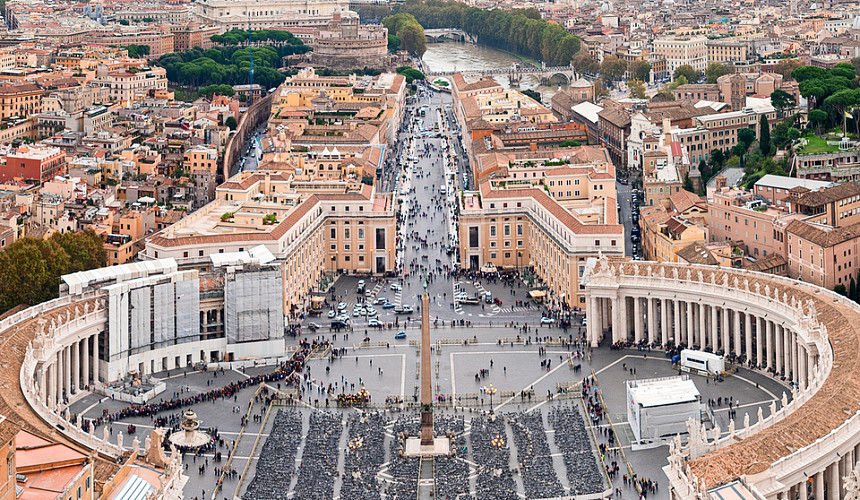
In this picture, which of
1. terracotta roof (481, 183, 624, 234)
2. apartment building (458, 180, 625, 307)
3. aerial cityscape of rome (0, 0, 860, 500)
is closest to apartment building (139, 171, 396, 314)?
aerial cityscape of rome (0, 0, 860, 500)

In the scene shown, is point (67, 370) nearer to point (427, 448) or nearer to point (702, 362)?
point (427, 448)

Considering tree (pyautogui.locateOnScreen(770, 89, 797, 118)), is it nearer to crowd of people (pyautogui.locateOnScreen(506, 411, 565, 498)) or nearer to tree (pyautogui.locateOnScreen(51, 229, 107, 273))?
tree (pyautogui.locateOnScreen(51, 229, 107, 273))

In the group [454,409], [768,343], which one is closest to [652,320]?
[768,343]

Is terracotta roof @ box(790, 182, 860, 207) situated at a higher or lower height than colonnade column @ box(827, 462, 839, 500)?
higher

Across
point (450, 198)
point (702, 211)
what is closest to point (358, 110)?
point (450, 198)

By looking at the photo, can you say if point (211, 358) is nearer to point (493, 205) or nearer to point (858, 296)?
point (493, 205)

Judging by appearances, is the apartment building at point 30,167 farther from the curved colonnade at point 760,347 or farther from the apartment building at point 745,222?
the apartment building at point 745,222
